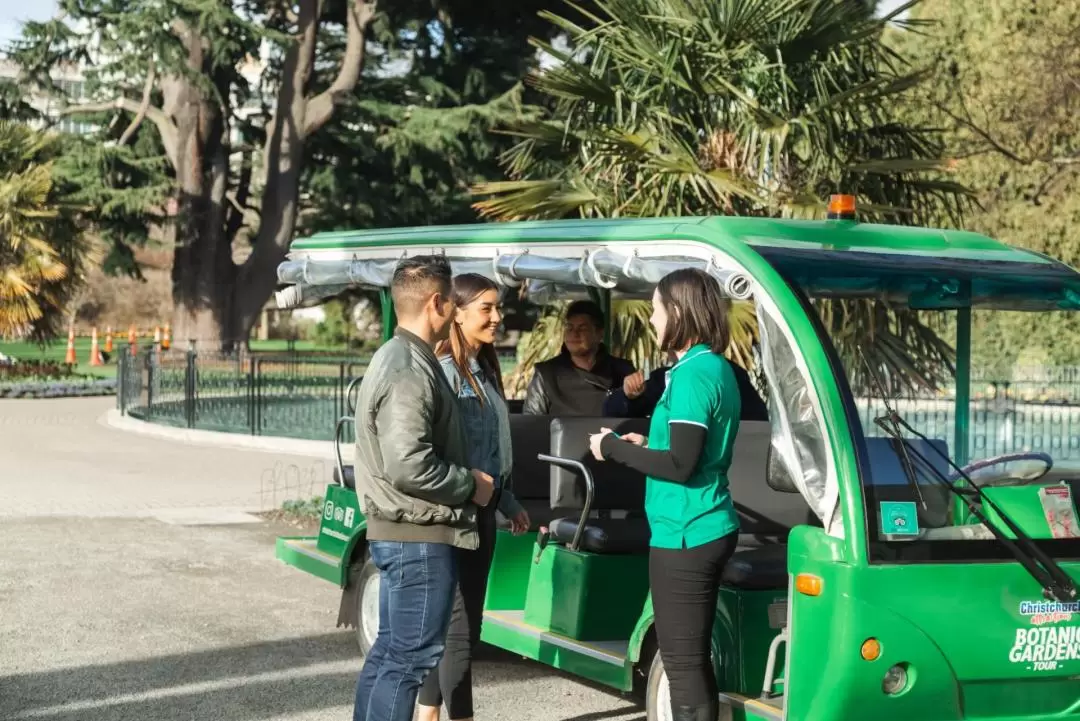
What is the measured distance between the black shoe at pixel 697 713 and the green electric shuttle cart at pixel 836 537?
0.67 feet

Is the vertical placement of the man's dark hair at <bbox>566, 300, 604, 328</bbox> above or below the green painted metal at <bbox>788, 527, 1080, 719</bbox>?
above

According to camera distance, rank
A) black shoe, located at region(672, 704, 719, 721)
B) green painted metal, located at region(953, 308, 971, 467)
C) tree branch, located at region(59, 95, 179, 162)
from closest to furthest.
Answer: black shoe, located at region(672, 704, 719, 721) < green painted metal, located at region(953, 308, 971, 467) < tree branch, located at region(59, 95, 179, 162)

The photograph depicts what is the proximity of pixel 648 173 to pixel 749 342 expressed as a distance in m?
2.43

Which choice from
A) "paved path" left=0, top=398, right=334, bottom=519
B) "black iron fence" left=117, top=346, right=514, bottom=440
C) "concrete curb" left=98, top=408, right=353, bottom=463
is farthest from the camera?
"black iron fence" left=117, top=346, right=514, bottom=440

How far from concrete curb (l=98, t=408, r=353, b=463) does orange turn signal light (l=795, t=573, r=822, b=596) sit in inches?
519

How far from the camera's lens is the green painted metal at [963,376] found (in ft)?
20.7

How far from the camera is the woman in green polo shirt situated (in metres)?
4.86

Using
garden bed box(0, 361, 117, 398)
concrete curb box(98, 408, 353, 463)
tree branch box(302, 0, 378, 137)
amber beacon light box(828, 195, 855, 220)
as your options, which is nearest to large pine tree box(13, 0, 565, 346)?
tree branch box(302, 0, 378, 137)

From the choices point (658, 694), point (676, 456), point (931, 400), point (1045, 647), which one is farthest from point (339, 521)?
point (1045, 647)

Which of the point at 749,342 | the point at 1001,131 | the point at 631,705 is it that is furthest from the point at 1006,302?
the point at 1001,131

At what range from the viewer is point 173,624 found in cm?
833

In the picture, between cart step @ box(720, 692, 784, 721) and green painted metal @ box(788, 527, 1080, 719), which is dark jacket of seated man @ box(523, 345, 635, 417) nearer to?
cart step @ box(720, 692, 784, 721)

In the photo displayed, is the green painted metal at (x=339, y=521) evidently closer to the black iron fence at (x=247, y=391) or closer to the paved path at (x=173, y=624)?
the paved path at (x=173, y=624)

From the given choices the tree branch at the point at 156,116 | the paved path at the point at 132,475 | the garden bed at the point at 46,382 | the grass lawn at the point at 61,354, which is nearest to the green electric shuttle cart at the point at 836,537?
the paved path at the point at 132,475
